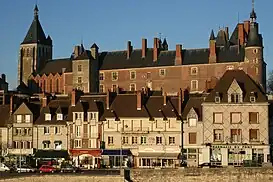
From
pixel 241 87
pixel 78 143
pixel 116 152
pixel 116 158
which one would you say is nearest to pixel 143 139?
pixel 116 152

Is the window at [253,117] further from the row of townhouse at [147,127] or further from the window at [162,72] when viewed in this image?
the window at [162,72]

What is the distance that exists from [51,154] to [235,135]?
18612mm

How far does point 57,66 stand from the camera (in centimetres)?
12206

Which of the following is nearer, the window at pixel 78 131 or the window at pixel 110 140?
the window at pixel 110 140

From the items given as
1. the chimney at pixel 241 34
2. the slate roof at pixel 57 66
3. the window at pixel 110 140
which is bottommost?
the window at pixel 110 140

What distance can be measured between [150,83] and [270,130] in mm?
45931

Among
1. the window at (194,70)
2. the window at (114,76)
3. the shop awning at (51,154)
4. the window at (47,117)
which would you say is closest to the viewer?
the shop awning at (51,154)

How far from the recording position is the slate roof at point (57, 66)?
117625 millimetres

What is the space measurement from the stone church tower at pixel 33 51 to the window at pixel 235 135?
2794 inches

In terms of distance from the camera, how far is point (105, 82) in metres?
111

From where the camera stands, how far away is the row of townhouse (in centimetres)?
6153

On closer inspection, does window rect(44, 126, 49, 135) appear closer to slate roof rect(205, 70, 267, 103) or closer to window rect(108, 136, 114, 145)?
window rect(108, 136, 114, 145)

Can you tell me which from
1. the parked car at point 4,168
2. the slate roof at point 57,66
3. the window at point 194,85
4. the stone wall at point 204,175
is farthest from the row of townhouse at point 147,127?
the slate roof at point 57,66

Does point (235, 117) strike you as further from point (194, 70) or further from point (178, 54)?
point (178, 54)
